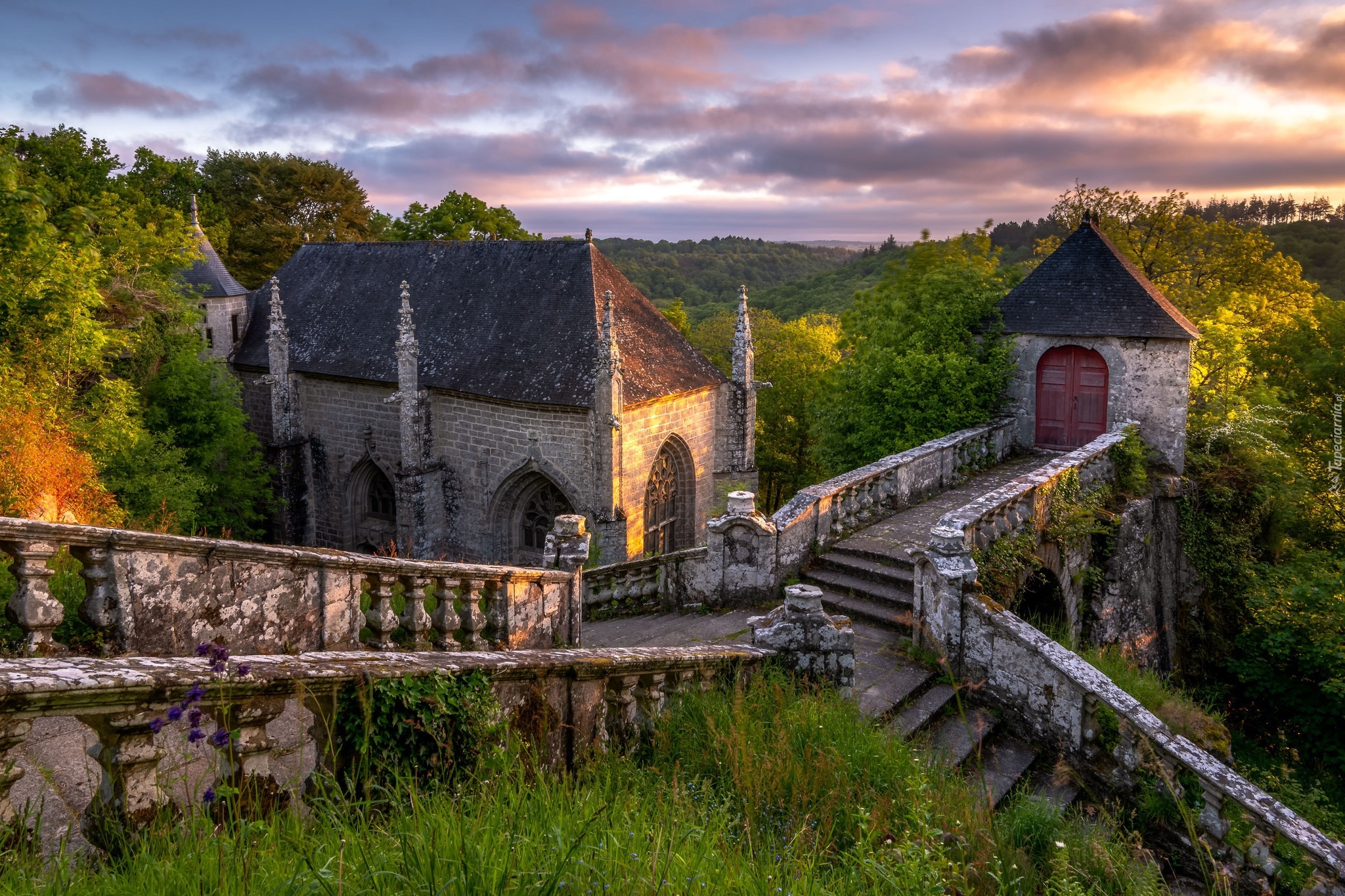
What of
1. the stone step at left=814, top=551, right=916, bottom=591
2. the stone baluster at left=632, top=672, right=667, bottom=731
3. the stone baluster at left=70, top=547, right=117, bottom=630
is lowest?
the stone step at left=814, top=551, right=916, bottom=591

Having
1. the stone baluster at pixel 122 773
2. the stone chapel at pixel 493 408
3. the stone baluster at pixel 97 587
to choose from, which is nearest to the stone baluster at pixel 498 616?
the stone baluster at pixel 97 587

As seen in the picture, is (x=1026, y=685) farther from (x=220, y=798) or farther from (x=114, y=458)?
(x=114, y=458)

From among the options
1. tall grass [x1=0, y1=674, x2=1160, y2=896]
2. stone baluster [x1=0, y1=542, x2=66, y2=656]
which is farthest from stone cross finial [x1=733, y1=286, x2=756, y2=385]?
stone baluster [x1=0, y1=542, x2=66, y2=656]

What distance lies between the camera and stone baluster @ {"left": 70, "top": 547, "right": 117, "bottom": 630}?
14.2 feet

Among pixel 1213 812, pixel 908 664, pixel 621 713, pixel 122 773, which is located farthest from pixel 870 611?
pixel 122 773

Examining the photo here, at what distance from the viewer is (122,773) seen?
305 cm

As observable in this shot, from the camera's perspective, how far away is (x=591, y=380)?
1730cm

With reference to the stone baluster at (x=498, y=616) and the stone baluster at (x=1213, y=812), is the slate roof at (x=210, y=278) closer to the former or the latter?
the stone baluster at (x=498, y=616)

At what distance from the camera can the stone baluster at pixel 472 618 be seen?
6.15 metres

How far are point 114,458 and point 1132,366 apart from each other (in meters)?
20.9

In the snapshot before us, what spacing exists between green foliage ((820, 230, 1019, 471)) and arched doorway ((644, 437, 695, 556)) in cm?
331

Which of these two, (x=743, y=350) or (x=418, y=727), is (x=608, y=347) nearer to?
(x=743, y=350)

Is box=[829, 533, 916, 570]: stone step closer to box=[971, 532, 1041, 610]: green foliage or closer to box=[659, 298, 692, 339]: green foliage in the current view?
box=[971, 532, 1041, 610]: green foliage

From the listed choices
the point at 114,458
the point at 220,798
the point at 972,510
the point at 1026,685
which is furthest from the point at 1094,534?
the point at 114,458
